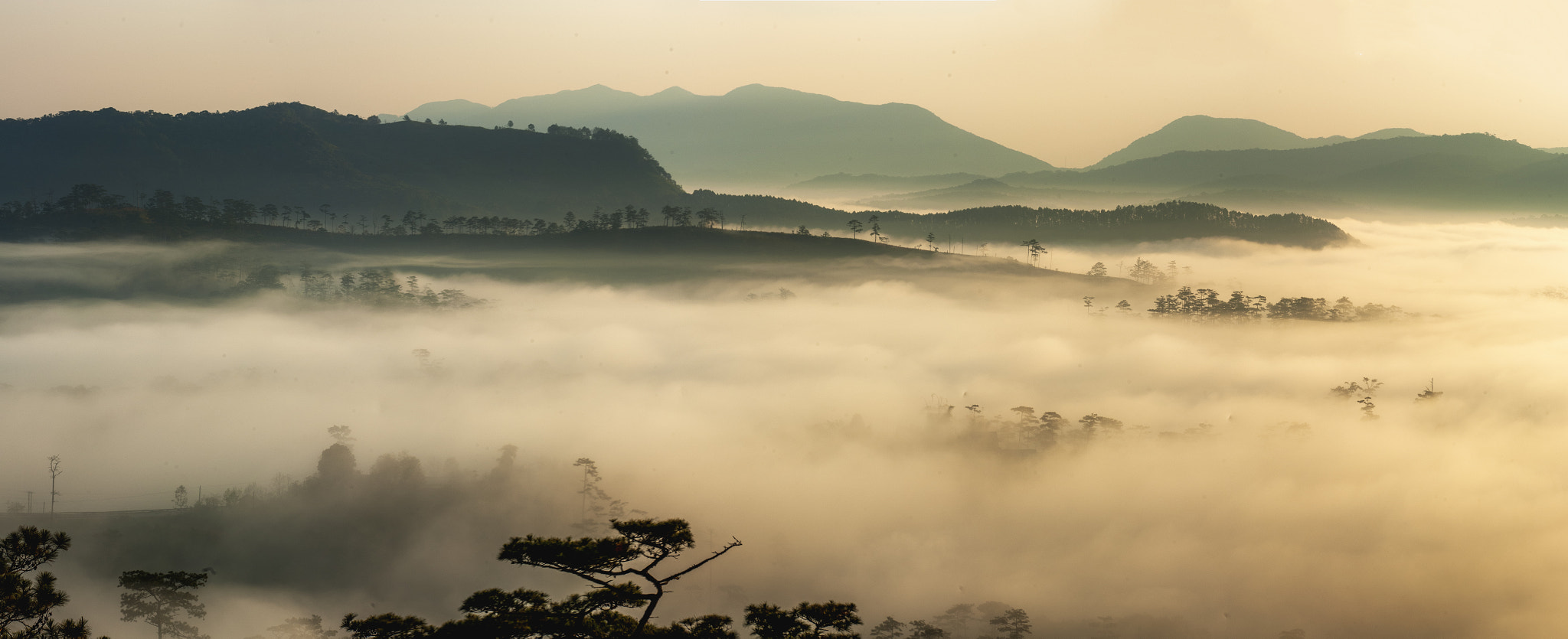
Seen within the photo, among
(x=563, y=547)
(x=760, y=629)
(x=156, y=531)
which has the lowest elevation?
(x=156, y=531)

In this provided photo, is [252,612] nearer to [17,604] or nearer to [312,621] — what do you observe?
[312,621]

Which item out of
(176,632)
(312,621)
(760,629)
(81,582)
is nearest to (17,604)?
(760,629)

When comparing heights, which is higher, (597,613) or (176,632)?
(597,613)

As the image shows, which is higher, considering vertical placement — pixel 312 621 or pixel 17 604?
pixel 17 604

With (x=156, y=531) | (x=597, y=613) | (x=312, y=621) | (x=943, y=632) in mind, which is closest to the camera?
(x=597, y=613)

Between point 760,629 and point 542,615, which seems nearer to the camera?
point 542,615

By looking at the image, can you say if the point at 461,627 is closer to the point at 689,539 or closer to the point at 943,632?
the point at 689,539

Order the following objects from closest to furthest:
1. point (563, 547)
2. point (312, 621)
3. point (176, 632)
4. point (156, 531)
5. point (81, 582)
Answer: point (563, 547) → point (176, 632) → point (312, 621) → point (81, 582) → point (156, 531)

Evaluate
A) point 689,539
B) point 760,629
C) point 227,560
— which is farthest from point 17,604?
point 227,560

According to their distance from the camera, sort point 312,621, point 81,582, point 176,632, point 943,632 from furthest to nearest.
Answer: point 943,632
point 81,582
point 312,621
point 176,632
